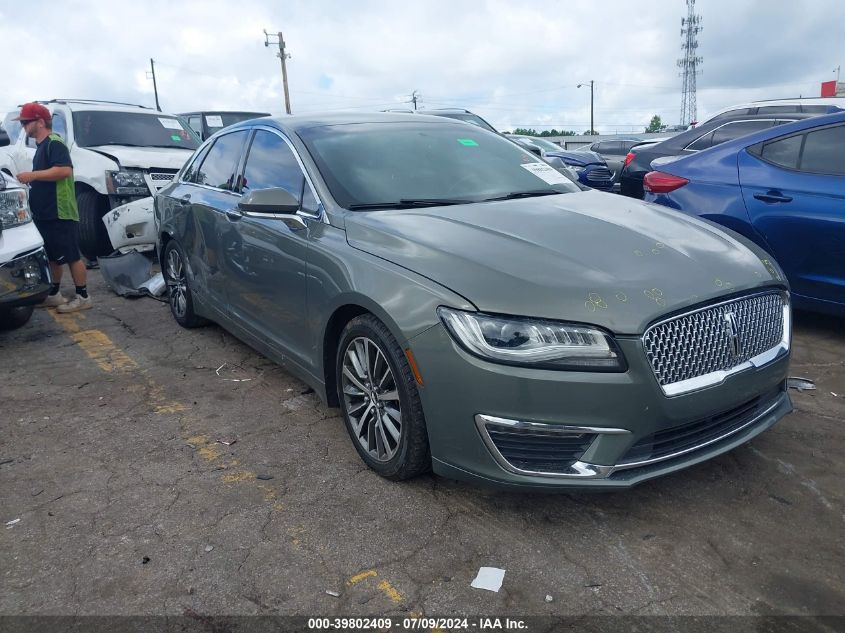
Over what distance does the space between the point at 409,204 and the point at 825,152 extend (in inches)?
121

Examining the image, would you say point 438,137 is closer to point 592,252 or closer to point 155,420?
point 592,252

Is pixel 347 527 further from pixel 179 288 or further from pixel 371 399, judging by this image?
pixel 179 288

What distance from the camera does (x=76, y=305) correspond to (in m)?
6.44

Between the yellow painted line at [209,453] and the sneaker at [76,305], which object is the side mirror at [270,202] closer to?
the yellow painted line at [209,453]

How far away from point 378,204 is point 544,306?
4.04ft

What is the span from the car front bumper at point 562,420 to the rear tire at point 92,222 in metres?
6.41

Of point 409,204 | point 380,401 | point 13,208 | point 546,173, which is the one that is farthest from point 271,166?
point 13,208

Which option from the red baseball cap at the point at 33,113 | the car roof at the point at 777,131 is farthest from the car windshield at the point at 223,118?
the car roof at the point at 777,131

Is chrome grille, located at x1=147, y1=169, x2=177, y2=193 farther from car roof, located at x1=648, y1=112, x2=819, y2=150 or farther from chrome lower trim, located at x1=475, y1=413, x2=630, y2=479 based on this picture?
chrome lower trim, located at x1=475, y1=413, x2=630, y2=479

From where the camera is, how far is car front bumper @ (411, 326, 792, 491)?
2.46m

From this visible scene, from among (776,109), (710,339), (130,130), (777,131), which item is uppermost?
(130,130)

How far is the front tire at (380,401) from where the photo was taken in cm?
284

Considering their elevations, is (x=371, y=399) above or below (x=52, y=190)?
below

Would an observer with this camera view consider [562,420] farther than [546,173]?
No
